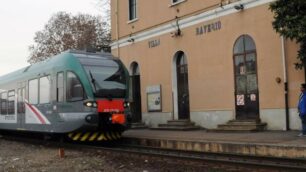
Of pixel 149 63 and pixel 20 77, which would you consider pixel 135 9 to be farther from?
pixel 20 77

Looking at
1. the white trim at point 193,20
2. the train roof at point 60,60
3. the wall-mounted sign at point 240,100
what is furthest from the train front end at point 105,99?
the white trim at point 193,20

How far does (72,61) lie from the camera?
16000 mm

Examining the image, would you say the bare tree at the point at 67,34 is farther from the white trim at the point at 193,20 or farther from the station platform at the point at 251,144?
the station platform at the point at 251,144

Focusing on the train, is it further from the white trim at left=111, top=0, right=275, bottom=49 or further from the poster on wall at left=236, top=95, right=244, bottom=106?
the white trim at left=111, top=0, right=275, bottom=49

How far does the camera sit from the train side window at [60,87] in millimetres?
16172

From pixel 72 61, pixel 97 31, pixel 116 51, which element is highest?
pixel 97 31

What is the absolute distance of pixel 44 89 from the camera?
17422mm

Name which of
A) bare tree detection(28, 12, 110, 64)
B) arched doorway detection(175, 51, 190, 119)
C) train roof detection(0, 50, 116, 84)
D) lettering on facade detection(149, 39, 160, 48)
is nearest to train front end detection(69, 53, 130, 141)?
train roof detection(0, 50, 116, 84)

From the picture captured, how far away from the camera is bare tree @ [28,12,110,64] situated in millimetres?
49562

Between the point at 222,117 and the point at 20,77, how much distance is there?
8589 mm

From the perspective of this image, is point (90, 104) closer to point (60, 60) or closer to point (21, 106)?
point (60, 60)

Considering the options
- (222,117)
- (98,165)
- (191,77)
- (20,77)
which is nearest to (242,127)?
(222,117)

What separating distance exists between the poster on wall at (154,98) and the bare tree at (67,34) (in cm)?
2602

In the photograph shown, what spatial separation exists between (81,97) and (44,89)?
8.29ft
